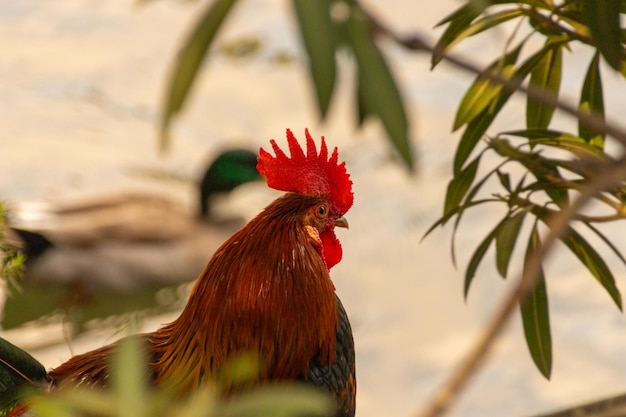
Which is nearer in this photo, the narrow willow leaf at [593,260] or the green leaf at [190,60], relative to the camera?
the green leaf at [190,60]

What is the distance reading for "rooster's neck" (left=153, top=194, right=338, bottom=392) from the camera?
1.16 meters

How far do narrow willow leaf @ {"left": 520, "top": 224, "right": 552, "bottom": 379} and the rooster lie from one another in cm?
30

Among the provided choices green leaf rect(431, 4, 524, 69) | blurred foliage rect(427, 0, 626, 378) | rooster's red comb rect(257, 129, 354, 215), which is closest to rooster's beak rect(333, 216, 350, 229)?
rooster's red comb rect(257, 129, 354, 215)

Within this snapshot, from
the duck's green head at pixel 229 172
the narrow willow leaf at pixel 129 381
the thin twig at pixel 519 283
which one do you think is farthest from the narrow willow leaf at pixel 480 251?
the duck's green head at pixel 229 172

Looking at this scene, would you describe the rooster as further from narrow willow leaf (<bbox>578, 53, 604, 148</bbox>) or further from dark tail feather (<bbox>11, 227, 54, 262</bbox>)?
dark tail feather (<bbox>11, 227, 54, 262</bbox>)

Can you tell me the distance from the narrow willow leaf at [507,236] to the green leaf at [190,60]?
0.78 m

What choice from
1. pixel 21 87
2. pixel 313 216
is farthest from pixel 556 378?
pixel 21 87

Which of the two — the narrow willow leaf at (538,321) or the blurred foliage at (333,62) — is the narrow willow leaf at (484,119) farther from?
the blurred foliage at (333,62)

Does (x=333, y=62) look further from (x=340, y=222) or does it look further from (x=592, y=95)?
(x=592, y=95)

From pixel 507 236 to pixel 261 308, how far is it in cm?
38

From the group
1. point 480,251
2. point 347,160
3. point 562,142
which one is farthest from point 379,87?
point 347,160

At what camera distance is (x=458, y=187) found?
1.38 meters

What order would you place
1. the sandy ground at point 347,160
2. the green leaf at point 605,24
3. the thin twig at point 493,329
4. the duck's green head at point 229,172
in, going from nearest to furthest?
the thin twig at point 493,329
the green leaf at point 605,24
the sandy ground at point 347,160
the duck's green head at point 229,172

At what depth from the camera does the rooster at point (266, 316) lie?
1159 millimetres
